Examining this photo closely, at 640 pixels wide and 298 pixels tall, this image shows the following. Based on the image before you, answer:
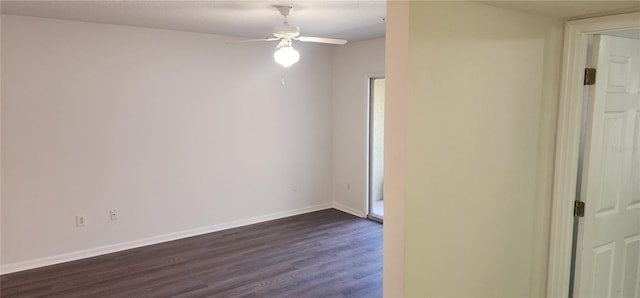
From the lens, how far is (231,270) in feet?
13.2

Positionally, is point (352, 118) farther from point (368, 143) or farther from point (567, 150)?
point (567, 150)

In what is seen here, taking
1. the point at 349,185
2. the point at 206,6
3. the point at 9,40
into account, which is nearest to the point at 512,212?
the point at 206,6

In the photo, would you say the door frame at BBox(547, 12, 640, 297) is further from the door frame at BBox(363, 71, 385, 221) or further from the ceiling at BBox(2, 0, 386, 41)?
the door frame at BBox(363, 71, 385, 221)

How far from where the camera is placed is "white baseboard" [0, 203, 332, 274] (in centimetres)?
404

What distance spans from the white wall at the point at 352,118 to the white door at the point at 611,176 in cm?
318

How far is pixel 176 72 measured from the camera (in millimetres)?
4707

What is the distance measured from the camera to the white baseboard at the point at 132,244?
13.3ft

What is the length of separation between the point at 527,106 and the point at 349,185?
12.8ft

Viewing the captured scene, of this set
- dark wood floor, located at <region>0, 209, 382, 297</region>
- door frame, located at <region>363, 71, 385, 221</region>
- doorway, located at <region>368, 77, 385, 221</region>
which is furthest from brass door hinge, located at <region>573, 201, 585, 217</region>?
door frame, located at <region>363, 71, 385, 221</region>

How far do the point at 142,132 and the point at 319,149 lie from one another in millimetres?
2470

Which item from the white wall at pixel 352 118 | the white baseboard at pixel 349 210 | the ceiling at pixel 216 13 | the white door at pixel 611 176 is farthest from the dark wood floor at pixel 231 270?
the ceiling at pixel 216 13

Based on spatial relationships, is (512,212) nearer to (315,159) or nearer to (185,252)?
(185,252)

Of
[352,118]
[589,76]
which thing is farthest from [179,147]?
[589,76]

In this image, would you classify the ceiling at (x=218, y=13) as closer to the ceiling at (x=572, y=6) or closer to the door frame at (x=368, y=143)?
the door frame at (x=368, y=143)
